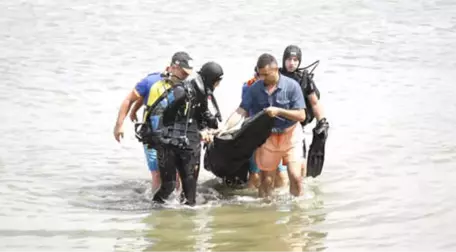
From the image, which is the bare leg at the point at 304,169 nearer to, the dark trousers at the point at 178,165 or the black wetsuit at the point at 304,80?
the black wetsuit at the point at 304,80

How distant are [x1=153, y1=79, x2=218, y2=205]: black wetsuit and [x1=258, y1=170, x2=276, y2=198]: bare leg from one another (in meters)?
1.02

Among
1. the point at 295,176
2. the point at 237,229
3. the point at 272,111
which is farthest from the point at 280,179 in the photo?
the point at 272,111

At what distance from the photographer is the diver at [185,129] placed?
9773 millimetres

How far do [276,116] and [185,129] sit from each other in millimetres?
975

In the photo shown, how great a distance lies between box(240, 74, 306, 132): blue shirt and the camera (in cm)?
998

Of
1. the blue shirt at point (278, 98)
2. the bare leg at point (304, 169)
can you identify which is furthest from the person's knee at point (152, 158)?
the bare leg at point (304, 169)

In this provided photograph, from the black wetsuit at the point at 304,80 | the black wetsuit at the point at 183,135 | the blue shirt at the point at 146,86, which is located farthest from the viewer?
the black wetsuit at the point at 304,80

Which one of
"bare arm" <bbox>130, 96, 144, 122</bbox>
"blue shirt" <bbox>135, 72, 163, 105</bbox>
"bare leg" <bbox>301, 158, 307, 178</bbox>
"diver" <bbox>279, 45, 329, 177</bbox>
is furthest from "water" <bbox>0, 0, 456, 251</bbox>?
"blue shirt" <bbox>135, 72, 163, 105</bbox>

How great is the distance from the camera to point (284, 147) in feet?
34.0

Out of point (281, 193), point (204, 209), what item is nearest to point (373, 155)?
point (281, 193)

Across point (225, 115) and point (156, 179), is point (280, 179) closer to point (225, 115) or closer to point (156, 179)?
point (156, 179)

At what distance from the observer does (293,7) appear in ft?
97.3

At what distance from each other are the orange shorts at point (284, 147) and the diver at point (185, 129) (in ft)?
2.20

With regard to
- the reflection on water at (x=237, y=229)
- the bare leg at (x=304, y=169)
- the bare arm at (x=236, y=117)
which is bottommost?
the reflection on water at (x=237, y=229)
